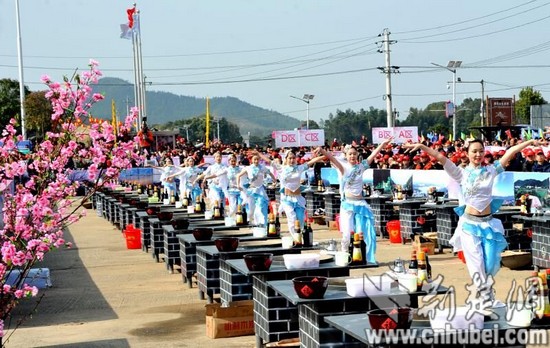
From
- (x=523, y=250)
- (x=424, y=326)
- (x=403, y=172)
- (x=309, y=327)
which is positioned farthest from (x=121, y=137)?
(x=403, y=172)

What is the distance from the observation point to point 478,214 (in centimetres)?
983

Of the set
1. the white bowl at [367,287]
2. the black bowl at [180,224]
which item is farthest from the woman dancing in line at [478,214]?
the black bowl at [180,224]

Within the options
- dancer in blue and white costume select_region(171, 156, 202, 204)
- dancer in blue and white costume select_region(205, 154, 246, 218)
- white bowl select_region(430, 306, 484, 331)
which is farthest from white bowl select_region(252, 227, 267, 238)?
dancer in blue and white costume select_region(171, 156, 202, 204)

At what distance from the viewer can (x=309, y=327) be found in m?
7.79

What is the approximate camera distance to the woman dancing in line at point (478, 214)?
9.59 meters

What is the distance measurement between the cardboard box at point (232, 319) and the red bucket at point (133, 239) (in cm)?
1200

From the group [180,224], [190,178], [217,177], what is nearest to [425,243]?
[180,224]

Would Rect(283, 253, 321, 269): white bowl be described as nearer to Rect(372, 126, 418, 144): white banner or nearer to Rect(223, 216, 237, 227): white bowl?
Rect(223, 216, 237, 227): white bowl

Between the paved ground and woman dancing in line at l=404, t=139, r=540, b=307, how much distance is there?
2335 millimetres

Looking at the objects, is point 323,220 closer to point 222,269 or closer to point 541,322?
point 222,269

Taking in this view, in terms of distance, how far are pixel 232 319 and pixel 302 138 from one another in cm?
3294

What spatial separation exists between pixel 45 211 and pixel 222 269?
10.7 ft

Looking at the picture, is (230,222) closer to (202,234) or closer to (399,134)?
(202,234)

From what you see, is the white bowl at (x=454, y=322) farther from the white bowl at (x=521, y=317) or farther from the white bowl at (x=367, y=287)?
the white bowl at (x=367, y=287)
